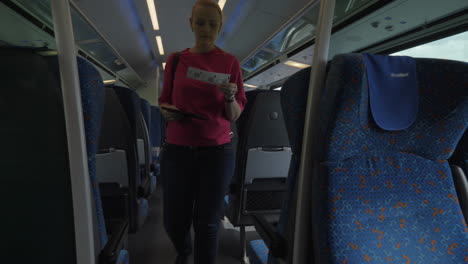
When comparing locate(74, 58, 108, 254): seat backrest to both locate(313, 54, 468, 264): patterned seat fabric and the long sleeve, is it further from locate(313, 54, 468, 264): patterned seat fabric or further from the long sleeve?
locate(313, 54, 468, 264): patterned seat fabric

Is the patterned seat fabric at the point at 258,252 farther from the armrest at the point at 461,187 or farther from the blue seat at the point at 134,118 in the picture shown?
the blue seat at the point at 134,118

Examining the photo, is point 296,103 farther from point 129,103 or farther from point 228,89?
point 129,103

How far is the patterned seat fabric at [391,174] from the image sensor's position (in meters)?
0.74

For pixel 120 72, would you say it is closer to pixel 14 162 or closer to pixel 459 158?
pixel 14 162

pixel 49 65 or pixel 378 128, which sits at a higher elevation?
pixel 49 65

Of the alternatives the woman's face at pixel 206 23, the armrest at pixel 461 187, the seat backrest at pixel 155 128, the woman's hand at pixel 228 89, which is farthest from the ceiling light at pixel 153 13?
the armrest at pixel 461 187

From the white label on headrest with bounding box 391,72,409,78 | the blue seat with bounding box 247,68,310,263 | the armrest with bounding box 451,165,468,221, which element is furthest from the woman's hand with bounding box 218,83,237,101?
the armrest with bounding box 451,165,468,221

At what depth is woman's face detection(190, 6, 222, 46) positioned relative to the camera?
1156 millimetres

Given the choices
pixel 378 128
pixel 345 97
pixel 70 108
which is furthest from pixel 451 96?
pixel 70 108

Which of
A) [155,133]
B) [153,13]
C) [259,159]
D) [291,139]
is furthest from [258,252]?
[153,13]

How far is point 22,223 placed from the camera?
2.50 feet

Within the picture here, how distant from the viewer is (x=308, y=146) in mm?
859

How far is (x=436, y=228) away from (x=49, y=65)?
1.44 meters

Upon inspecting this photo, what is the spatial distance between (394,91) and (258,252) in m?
1.00
